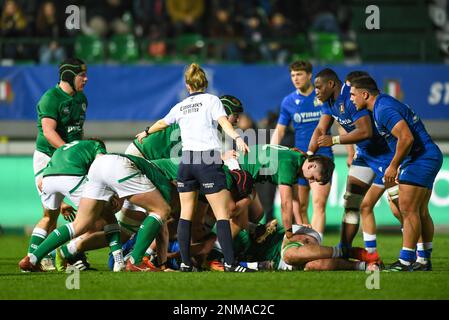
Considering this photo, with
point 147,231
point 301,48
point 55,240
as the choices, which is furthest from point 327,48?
point 55,240

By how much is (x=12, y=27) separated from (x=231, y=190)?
34.4ft

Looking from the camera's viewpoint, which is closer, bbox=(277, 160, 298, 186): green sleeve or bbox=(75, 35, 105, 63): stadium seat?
bbox=(277, 160, 298, 186): green sleeve

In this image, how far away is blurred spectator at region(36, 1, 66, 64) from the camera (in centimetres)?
1980

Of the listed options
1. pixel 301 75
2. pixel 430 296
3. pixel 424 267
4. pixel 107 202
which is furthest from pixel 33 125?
pixel 430 296

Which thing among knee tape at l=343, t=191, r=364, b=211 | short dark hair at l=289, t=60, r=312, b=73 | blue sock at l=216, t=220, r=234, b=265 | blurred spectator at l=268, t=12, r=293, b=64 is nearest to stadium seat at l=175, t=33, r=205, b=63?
blurred spectator at l=268, t=12, r=293, b=64

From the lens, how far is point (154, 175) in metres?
10.8

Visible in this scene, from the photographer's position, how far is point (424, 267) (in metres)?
10.9

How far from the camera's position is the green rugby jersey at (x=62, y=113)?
11883 mm

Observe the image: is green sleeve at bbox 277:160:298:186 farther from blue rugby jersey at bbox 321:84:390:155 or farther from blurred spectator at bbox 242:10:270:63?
blurred spectator at bbox 242:10:270:63

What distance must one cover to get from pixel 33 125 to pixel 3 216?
105 inches

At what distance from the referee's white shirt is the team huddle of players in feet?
0.79

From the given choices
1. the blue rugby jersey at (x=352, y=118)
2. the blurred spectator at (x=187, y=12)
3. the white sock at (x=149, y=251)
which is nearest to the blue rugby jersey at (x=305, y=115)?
the blue rugby jersey at (x=352, y=118)

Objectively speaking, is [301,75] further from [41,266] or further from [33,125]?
[33,125]

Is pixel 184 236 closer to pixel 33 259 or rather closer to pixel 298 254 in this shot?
pixel 298 254
